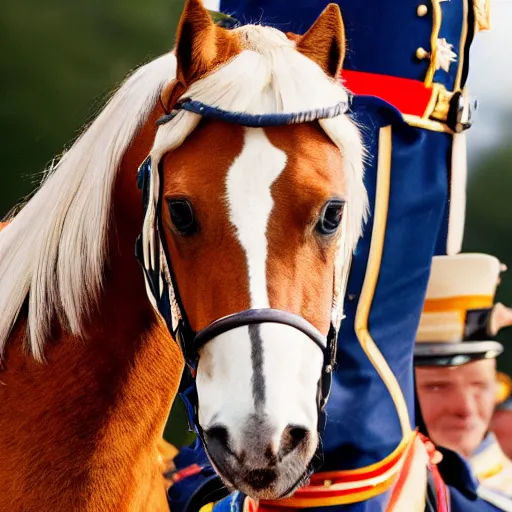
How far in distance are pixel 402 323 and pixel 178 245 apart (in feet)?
1.32

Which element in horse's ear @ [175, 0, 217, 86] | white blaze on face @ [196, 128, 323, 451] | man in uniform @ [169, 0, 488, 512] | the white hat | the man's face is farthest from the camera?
the man's face

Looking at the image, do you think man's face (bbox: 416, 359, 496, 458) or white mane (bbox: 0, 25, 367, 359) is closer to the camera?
white mane (bbox: 0, 25, 367, 359)

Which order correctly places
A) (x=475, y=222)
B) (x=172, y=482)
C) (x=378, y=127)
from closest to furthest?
(x=378, y=127) → (x=172, y=482) → (x=475, y=222)

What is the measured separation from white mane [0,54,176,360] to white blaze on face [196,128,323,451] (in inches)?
7.0

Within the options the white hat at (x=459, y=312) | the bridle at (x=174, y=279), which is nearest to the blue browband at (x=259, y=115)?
the bridle at (x=174, y=279)

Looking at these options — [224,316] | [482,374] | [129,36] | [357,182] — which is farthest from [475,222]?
[224,316]

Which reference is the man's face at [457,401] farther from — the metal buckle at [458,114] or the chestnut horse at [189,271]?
the chestnut horse at [189,271]

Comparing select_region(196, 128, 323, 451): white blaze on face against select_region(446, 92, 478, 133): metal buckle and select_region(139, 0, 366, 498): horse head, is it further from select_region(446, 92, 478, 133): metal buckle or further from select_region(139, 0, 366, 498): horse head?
select_region(446, 92, 478, 133): metal buckle

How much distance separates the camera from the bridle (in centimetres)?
70

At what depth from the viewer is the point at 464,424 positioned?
1744mm

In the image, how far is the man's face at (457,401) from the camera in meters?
1.73

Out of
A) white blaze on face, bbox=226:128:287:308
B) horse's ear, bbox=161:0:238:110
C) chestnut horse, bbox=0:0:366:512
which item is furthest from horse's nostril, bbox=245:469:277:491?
horse's ear, bbox=161:0:238:110

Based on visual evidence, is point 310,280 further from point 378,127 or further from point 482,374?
point 482,374

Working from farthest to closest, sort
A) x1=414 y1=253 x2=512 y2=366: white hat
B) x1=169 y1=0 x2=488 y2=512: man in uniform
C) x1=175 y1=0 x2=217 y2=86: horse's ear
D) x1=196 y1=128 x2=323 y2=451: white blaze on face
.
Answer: x1=414 y1=253 x2=512 y2=366: white hat
x1=169 y1=0 x2=488 y2=512: man in uniform
x1=175 y1=0 x2=217 y2=86: horse's ear
x1=196 y1=128 x2=323 y2=451: white blaze on face
